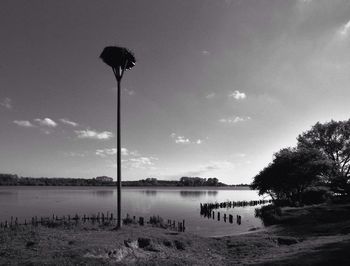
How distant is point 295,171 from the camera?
5444 cm

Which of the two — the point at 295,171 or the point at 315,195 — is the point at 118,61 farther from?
the point at 315,195

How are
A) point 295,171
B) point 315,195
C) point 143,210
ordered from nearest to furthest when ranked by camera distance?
point 295,171, point 315,195, point 143,210

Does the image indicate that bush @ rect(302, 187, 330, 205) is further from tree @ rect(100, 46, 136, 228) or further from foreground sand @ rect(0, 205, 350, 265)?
tree @ rect(100, 46, 136, 228)

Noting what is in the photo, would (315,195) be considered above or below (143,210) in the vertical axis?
above

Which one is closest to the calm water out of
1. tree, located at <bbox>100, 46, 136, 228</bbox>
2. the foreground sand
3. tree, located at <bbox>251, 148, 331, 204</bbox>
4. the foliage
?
tree, located at <bbox>251, 148, 331, 204</bbox>

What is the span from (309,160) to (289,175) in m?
5.39

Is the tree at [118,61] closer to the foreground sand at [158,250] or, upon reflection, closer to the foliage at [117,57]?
the foliage at [117,57]

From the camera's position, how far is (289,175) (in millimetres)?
54562

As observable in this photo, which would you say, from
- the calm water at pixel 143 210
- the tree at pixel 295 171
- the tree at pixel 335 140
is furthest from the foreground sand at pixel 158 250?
the tree at pixel 335 140

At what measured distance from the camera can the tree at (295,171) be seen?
54000mm

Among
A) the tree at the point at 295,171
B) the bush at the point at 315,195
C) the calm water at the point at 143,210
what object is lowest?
the calm water at the point at 143,210

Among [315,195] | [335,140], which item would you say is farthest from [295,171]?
[335,140]

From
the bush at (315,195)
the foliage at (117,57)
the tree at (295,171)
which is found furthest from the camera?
the bush at (315,195)

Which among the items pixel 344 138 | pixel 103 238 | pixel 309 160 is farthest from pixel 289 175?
pixel 103 238
